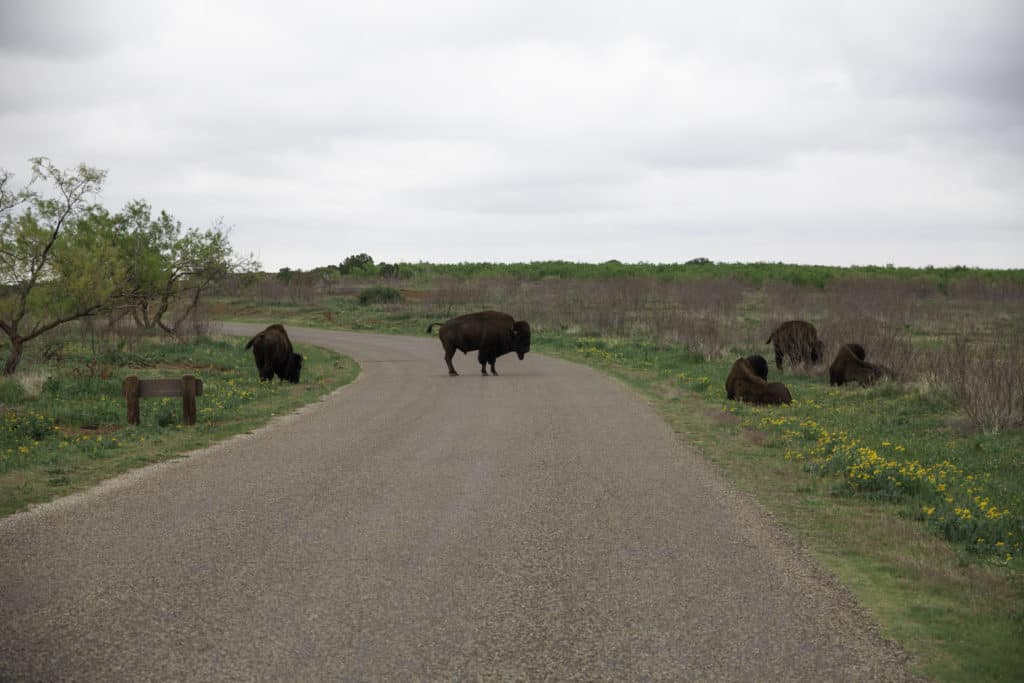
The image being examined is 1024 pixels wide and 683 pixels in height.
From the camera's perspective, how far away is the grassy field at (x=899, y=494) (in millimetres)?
5195

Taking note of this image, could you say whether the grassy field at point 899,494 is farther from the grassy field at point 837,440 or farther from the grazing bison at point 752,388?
the grazing bison at point 752,388

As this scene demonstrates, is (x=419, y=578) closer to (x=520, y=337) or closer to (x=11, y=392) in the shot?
(x=11, y=392)

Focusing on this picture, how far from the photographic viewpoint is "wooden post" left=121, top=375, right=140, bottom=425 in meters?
13.0

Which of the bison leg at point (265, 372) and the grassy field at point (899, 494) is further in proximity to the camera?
the bison leg at point (265, 372)

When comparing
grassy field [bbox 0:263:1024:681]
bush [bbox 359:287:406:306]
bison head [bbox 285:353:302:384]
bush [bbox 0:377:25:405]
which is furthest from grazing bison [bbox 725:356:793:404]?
bush [bbox 359:287:406:306]

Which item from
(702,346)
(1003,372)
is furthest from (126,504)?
(702,346)

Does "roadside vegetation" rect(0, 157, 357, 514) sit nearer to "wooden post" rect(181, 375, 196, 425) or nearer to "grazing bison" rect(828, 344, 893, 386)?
"wooden post" rect(181, 375, 196, 425)

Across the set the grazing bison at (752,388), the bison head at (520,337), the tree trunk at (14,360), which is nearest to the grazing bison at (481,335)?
the bison head at (520,337)

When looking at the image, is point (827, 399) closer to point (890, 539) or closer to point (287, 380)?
point (890, 539)

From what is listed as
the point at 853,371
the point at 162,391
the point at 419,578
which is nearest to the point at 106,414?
the point at 162,391

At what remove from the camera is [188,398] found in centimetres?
1341

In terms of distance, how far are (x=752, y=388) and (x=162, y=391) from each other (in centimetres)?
1063

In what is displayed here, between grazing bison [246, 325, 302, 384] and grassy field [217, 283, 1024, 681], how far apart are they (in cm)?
842

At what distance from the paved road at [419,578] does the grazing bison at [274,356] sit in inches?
367
